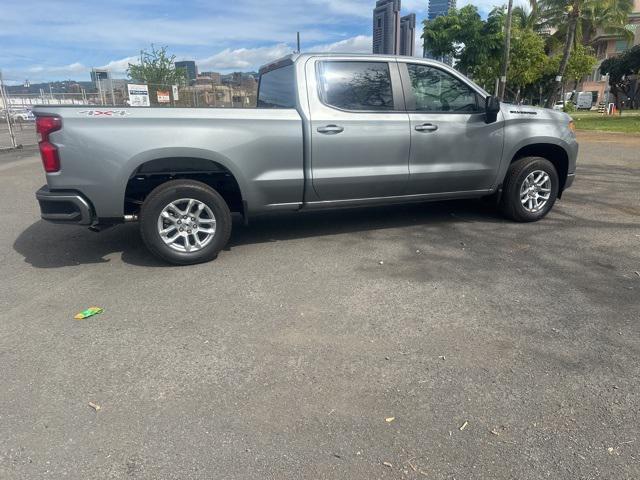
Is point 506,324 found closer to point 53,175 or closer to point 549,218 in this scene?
point 549,218

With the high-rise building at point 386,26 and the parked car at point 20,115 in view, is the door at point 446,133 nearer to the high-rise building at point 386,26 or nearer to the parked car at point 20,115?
the high-rise building at point 386,26

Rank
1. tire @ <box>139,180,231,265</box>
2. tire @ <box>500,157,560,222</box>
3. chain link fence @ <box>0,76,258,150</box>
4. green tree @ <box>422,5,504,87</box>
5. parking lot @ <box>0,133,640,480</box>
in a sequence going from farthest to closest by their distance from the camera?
green tree @ <box>422,5,504,87</box>, chain link fence @ <box>0,76,258,150</box>, tire @ <box>500,157,560,222</box>, tire @ <box>139,180,231,265</box>, parking lot @ <box>0,133,640,480</box>

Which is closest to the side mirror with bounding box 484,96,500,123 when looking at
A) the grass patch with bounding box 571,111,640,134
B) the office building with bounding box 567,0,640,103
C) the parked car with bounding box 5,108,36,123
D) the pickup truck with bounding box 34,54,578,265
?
the pickup truck with bounding box 34,54,578,265

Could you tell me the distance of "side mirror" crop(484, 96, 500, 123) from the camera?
5445mm

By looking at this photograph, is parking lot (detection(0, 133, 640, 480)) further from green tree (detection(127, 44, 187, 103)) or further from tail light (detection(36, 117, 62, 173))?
green tree (detection(127, 44, 187, 103))

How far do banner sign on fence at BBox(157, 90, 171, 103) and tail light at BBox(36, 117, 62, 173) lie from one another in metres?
21.7

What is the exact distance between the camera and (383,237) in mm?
5699

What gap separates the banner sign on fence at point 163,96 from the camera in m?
24.5

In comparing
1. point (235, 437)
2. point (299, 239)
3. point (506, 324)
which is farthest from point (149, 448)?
point (299, 239)

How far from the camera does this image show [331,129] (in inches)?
197

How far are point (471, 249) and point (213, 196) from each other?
269cm

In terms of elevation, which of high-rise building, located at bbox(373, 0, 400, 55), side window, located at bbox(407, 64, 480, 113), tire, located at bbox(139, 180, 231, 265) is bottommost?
tire, located at bbox(139, 180, 231, 265)

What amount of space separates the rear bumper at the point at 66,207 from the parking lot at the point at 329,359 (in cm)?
56

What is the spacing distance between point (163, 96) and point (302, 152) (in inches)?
871
